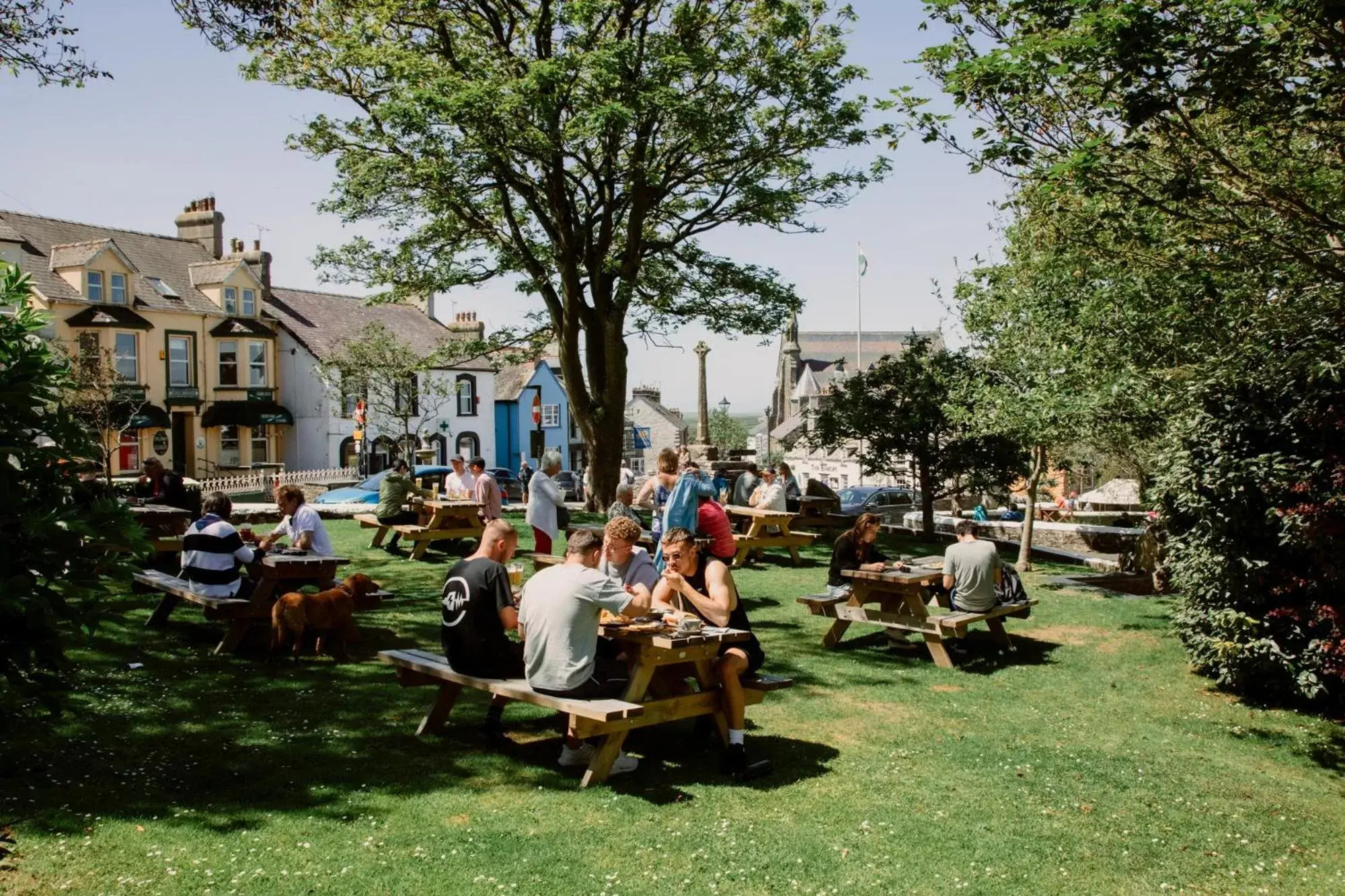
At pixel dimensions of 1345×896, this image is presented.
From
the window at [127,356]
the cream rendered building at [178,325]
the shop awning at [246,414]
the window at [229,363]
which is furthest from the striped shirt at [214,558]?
the window at [229,363]

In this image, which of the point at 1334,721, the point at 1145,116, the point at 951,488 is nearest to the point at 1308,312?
the point at 1145,116

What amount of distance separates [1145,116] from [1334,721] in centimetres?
542

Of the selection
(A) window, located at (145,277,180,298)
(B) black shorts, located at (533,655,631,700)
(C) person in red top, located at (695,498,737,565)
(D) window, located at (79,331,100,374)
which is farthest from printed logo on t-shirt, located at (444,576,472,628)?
(A) window, located at (145,277,180,298)

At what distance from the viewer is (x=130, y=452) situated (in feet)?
139

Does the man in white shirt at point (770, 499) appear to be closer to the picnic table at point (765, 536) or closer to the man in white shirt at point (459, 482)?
the picnic table at point (765, 536)

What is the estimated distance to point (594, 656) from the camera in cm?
704

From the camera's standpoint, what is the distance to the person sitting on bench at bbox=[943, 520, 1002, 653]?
36.8 ft

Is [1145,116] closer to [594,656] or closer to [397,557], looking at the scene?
[594,656]

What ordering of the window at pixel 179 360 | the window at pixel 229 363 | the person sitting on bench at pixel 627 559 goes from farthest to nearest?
1. the window at pixel 229 363
2. the window at pixel 179 360
3. the person sitting on bench at pixel 627 559

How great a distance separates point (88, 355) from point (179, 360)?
1438 cm

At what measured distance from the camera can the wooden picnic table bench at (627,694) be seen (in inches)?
265

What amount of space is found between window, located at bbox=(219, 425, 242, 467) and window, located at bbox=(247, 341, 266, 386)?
2.18 m

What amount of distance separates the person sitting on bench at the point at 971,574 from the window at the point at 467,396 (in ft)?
154

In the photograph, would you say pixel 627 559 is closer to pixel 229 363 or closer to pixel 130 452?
pixel 130 452
